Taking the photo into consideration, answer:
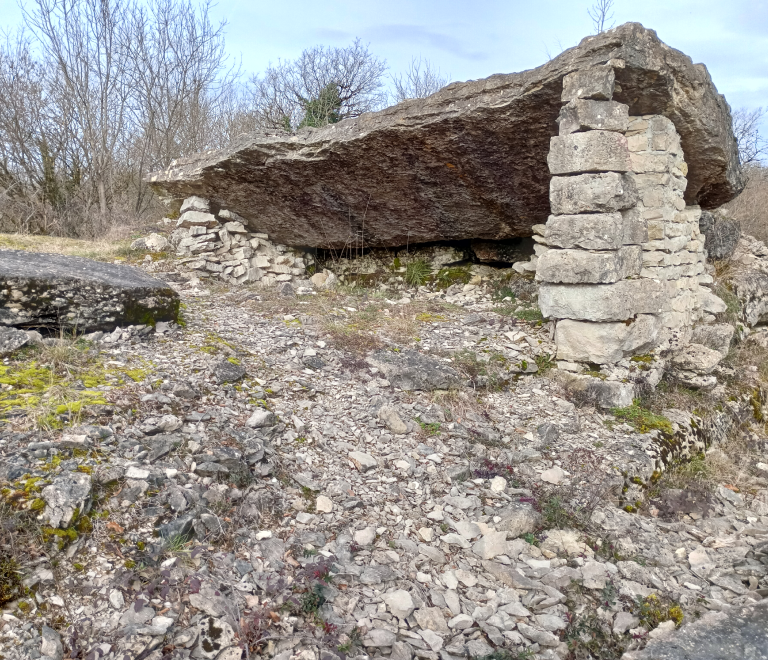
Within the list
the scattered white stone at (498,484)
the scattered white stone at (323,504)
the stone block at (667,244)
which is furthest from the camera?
the stone block at (667,244)

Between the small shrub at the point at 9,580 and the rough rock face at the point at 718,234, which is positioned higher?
the rough rock face at the point at 718,234

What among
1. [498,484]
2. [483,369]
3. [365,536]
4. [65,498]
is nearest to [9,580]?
[65,498]

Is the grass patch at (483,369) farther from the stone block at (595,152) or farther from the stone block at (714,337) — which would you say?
the stone block at (714,337)

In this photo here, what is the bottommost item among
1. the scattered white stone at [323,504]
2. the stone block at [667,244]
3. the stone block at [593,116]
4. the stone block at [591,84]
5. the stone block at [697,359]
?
the scattered white stone at [323,504]

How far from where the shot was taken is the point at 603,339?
4.36 m

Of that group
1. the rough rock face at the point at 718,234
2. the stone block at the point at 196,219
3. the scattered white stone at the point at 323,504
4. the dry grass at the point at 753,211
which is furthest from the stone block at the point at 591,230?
the dry grass at the point at 753,211

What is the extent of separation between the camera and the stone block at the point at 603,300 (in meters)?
4.24

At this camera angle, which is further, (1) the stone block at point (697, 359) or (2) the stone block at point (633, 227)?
(1) the stone block at point (697, 359)

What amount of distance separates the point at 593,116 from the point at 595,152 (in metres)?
0.29

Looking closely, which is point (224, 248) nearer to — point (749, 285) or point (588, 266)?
point (588, 266)

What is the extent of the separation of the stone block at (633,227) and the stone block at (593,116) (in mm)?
677

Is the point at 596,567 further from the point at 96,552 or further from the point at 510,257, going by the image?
the point at 510,257

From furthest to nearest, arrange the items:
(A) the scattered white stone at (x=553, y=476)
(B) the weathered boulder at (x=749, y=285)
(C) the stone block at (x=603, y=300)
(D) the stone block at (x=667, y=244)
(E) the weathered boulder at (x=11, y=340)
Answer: (B) the weathered boulder at (x=749, y=285), (D) the stone block at (x=667, y=244), (C) the stone block at (x=603, y=300), (E) the weathered boulder at (x=11, y=340), (A) the scattered white stone at (x=553, y=476)

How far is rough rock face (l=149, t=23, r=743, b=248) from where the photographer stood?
434 centimetres
